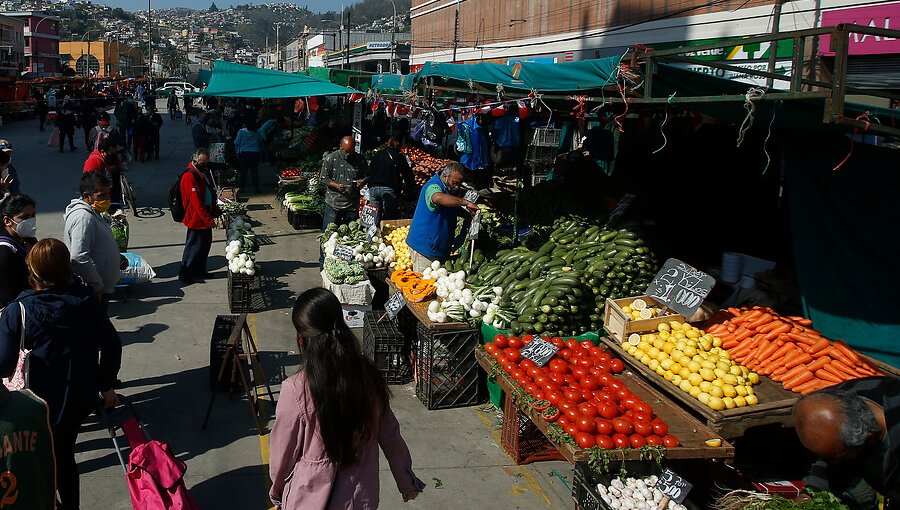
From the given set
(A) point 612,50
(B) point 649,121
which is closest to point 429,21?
(A) point 612,50

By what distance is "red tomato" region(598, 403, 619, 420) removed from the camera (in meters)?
4.64

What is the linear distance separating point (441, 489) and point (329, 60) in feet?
188

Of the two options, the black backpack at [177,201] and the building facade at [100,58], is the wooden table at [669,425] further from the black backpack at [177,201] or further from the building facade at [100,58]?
the building facade at [100,58]

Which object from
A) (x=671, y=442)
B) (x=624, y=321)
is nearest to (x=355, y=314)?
(x=624, y=321)

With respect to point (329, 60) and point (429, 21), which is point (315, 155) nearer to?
point (429, 21)

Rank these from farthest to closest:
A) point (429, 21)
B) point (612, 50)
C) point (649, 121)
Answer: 1. point (429, 21)
2. point (612, 50)
3. point (649, 121)

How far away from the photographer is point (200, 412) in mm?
5891

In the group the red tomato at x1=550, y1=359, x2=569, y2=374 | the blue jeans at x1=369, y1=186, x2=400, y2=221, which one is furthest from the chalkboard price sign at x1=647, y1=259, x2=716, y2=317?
the blue jeans at x1=369, y1=186, x2=400, y2=221

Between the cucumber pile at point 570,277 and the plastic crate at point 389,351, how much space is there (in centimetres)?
97

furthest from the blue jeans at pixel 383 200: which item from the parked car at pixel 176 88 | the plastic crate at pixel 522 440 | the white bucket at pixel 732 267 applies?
the parked car at pixel 176 88

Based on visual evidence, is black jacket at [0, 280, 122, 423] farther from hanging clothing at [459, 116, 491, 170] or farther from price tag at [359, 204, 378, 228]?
hanging clothing at [459, 116, 491, 170]

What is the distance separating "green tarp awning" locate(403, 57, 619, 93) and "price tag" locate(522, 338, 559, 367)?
2.21 meters

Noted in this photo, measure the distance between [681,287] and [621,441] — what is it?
191 cm

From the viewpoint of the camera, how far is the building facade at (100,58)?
87.3 m
